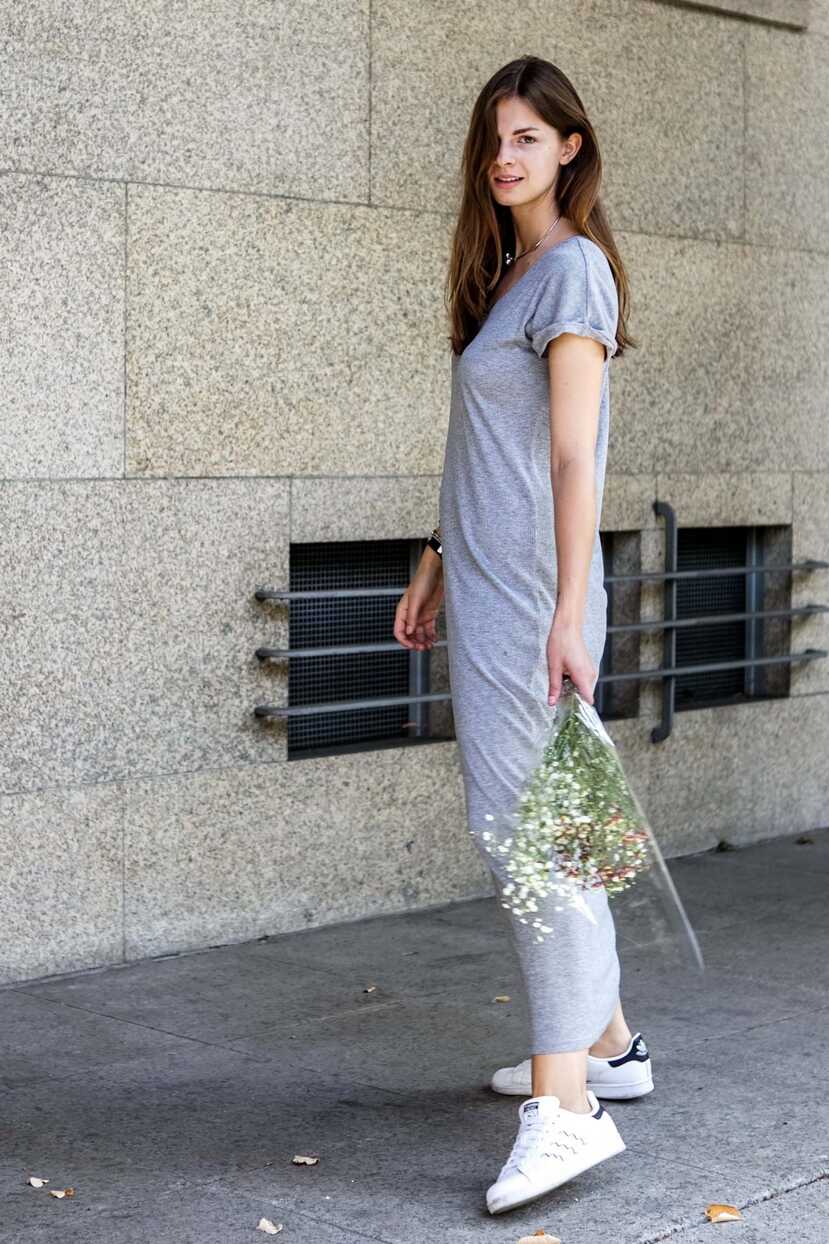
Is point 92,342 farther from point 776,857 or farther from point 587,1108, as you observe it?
point 776,857

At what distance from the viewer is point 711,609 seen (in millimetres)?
8055

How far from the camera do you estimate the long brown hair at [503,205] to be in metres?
3.99

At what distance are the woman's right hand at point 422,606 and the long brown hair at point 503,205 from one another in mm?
503

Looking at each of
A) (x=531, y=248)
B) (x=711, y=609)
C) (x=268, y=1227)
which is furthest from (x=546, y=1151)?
(x=711, y=609)

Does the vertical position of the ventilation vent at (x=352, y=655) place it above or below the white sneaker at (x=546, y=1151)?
above

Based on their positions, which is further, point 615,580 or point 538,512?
point 615,580

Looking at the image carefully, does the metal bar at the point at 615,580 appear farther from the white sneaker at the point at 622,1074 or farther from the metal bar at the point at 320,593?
the white sneaker at the point at 622,1074

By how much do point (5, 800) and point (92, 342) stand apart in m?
1.30

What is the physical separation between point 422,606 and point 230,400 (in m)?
1.79

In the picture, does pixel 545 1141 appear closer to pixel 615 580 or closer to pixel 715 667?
pixel 615 580

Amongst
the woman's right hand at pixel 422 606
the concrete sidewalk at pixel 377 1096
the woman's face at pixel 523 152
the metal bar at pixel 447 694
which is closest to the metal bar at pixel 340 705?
the metal bar at pixel 447 694

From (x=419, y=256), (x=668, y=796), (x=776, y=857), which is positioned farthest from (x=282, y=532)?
(x=776, y=857)

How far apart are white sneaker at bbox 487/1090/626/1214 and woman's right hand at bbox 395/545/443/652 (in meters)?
1.10

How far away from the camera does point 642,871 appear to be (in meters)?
3.78
